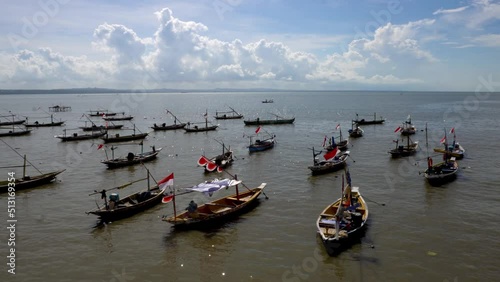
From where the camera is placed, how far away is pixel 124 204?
93.3 ft

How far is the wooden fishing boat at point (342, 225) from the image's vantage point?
838 inches

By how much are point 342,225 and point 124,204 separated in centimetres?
1652

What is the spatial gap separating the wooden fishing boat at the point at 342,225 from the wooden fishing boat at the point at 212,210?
649 centimetres

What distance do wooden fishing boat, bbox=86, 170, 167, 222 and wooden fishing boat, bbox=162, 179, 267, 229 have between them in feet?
8.37

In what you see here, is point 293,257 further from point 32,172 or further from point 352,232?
point 32,172

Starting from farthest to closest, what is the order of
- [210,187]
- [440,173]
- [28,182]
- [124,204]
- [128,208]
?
1. [28,182]
2. [440,173]
3. [124,204]
4. [128,208]
5. [210,187]

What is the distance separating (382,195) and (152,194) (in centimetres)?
1967

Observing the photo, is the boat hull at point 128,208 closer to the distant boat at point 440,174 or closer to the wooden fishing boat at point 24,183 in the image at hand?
the wooden fishing boat at point 24,183

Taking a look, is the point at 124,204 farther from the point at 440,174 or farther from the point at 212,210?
the point at 440,174

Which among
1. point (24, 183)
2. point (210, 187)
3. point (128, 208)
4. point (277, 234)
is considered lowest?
point (277, 234)

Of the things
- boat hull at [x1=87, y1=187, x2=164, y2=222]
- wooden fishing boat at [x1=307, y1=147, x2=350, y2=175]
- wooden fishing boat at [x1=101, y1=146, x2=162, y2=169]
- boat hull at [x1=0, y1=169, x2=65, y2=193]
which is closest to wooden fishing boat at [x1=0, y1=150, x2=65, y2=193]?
boat hull at [x1=0, y1=169, x2=65, y2=193]

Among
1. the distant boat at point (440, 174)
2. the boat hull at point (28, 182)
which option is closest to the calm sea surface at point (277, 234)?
the distant boat at point (440, 174)

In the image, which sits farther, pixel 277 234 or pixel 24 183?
→ pixel 24 183

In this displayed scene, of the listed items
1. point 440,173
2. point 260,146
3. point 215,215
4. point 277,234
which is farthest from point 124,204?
point 260,146
